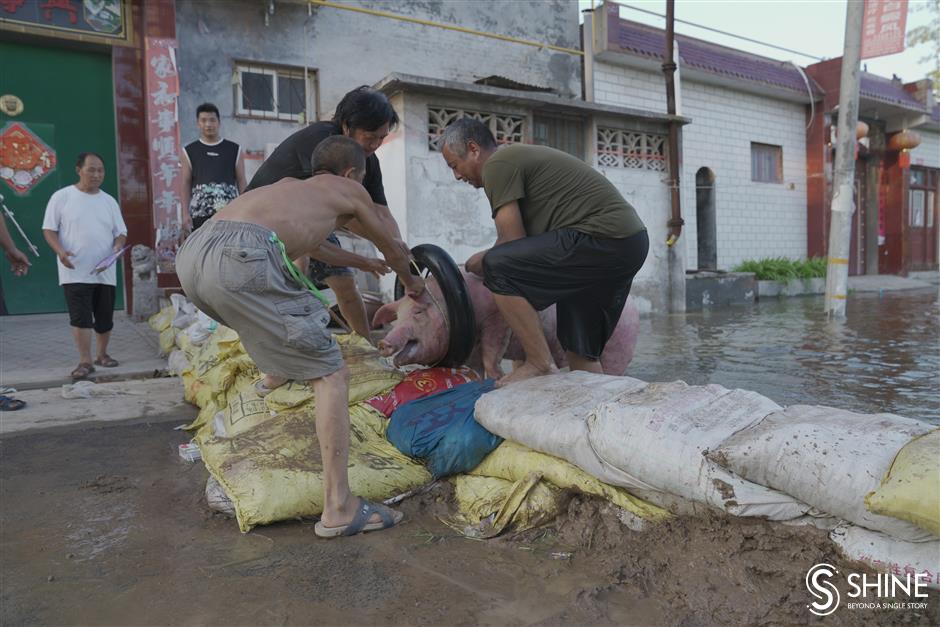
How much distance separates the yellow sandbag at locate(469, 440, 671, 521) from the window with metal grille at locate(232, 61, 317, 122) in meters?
7.79

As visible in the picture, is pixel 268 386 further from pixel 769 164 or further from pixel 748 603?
pixel 769 164

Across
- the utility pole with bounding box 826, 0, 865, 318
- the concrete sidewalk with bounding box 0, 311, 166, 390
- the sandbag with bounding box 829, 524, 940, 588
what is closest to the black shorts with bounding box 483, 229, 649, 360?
the sandbag with bounding box 829, 524, 940, 588

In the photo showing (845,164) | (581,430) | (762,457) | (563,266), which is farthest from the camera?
(845,164)

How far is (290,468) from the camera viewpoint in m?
2.50

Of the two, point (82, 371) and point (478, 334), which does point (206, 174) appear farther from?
point (478, 334)

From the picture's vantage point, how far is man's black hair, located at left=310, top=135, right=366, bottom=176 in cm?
271

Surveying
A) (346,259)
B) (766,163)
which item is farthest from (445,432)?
(766,163)

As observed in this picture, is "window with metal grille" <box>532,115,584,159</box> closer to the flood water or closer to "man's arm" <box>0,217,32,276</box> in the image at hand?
the flood water

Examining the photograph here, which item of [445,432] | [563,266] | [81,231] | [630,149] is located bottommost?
[445,432]

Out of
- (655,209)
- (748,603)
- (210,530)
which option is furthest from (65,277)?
(655,209)

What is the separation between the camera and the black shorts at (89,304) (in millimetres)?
4914

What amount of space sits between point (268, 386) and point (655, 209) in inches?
331

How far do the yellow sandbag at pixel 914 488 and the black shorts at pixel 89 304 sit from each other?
5.08 meters

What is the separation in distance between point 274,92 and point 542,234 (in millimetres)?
7314
